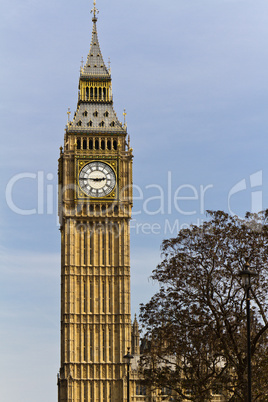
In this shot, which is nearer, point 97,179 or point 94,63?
point 97,179

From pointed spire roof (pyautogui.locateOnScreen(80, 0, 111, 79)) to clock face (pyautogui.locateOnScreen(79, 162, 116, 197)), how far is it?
40.6 feet

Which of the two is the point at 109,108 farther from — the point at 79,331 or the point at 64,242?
the point at 79,331

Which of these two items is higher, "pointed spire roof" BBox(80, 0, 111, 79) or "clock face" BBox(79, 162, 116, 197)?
"pointed spire roof" BBox(80, 0, 111, 79)

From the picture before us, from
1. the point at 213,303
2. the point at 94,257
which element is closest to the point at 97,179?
the point at 94,257

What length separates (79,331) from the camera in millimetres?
102938

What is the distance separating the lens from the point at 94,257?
105312mm

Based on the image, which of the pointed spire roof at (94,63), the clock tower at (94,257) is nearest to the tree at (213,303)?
the clock tower at (94,257)

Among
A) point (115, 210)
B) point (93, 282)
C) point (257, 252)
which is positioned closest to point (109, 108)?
point (115, 210)

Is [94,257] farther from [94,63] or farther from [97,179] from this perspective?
[94,63]

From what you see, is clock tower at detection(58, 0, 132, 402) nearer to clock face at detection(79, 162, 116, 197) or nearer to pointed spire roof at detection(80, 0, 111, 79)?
clock face at detection(79, 162, 116, 197)

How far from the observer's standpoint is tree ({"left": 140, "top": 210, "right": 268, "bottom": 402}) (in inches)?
1983

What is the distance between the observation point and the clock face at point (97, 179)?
348ft

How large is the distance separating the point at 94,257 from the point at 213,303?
53.7 meters

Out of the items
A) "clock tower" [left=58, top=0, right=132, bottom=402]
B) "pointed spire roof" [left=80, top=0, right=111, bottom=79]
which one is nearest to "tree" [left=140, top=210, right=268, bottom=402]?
"clock tower" [left=58, top=0, right=132, bottom=402]
